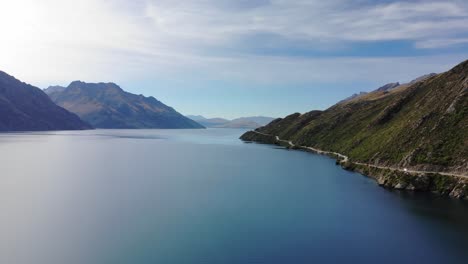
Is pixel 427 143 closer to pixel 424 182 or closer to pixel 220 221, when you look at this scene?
pixel 424 182

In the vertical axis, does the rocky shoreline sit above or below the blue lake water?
above

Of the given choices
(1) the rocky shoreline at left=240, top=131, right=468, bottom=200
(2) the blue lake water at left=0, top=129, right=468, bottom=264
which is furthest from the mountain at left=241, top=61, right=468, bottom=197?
(2) the blue lake water at left=0, top=129, right=468, bottom=264

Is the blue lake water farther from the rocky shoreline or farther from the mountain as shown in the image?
the mountain

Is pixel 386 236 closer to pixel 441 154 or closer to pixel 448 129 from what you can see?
pixel 441 154

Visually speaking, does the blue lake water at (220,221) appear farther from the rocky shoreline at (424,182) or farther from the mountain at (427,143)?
the mountain at (427,143)

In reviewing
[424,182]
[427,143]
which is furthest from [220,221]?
[427,143]

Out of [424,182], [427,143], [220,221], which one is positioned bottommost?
[220,221]

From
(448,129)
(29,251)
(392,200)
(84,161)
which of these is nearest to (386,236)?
(392,200)

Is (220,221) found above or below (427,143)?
below
